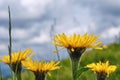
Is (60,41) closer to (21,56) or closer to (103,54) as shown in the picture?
(21,56)

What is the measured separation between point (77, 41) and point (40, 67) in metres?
0.35

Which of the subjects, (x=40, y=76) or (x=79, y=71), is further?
(x=40, y=76)

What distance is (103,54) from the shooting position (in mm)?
12055

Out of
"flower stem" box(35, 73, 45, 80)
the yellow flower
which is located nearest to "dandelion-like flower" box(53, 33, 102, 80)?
the yellow flower

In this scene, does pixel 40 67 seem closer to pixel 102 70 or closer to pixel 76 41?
pixel 76 41

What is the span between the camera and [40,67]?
2854mm

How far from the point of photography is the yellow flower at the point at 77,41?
2.71m

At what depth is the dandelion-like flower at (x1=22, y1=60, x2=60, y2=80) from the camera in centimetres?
279

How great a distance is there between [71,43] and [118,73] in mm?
7116

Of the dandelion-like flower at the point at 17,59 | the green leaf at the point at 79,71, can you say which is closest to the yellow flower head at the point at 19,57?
the dandelion-like flower at the point at 17,59

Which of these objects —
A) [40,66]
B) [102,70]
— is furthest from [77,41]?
[102,70]

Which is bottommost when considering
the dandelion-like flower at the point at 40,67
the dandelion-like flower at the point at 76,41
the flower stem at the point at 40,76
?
the flower stem at the point at 40,76

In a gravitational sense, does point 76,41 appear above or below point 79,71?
above

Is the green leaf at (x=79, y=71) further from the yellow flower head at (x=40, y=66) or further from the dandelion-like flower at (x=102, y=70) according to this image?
the dandelion-like flower at (x=102, y=70)
